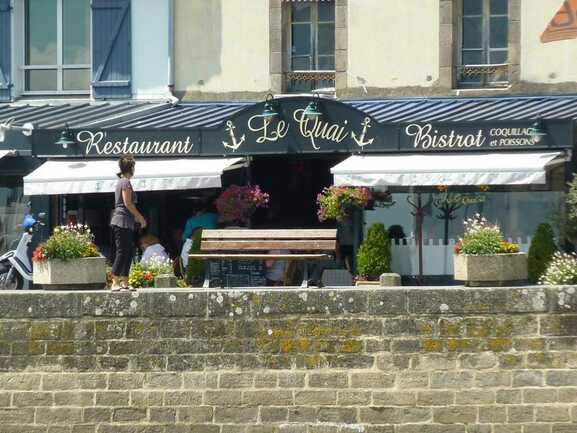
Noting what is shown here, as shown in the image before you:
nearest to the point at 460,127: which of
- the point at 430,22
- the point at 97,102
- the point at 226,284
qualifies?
the point at 430,22

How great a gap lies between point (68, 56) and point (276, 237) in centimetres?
725

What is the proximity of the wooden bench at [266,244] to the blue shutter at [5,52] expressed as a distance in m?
6.76

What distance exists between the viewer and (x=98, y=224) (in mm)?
22297

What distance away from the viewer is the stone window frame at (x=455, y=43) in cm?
2173

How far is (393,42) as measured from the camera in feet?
72.6

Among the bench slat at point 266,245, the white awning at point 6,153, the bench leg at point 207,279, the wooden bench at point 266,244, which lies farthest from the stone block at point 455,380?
the white awning at point 6,153

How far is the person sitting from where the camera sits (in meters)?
19.6

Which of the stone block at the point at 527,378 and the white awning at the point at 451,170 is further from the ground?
the white awning at the point at 451,170

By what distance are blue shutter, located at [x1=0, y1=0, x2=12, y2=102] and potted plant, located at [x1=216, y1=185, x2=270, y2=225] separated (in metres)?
4.13

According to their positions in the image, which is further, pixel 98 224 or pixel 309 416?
pixel 98 224

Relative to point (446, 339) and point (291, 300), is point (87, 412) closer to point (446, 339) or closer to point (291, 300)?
point (291, 300)

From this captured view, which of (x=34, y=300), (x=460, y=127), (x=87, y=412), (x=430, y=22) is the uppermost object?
(x=430, y=22)

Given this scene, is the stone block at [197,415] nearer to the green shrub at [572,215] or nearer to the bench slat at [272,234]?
the bench slat at [272,234]

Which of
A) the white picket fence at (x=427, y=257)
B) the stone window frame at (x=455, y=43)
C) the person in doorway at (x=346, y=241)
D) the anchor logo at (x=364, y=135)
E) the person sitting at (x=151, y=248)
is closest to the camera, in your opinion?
the person sitting at (x=151, y=248)
